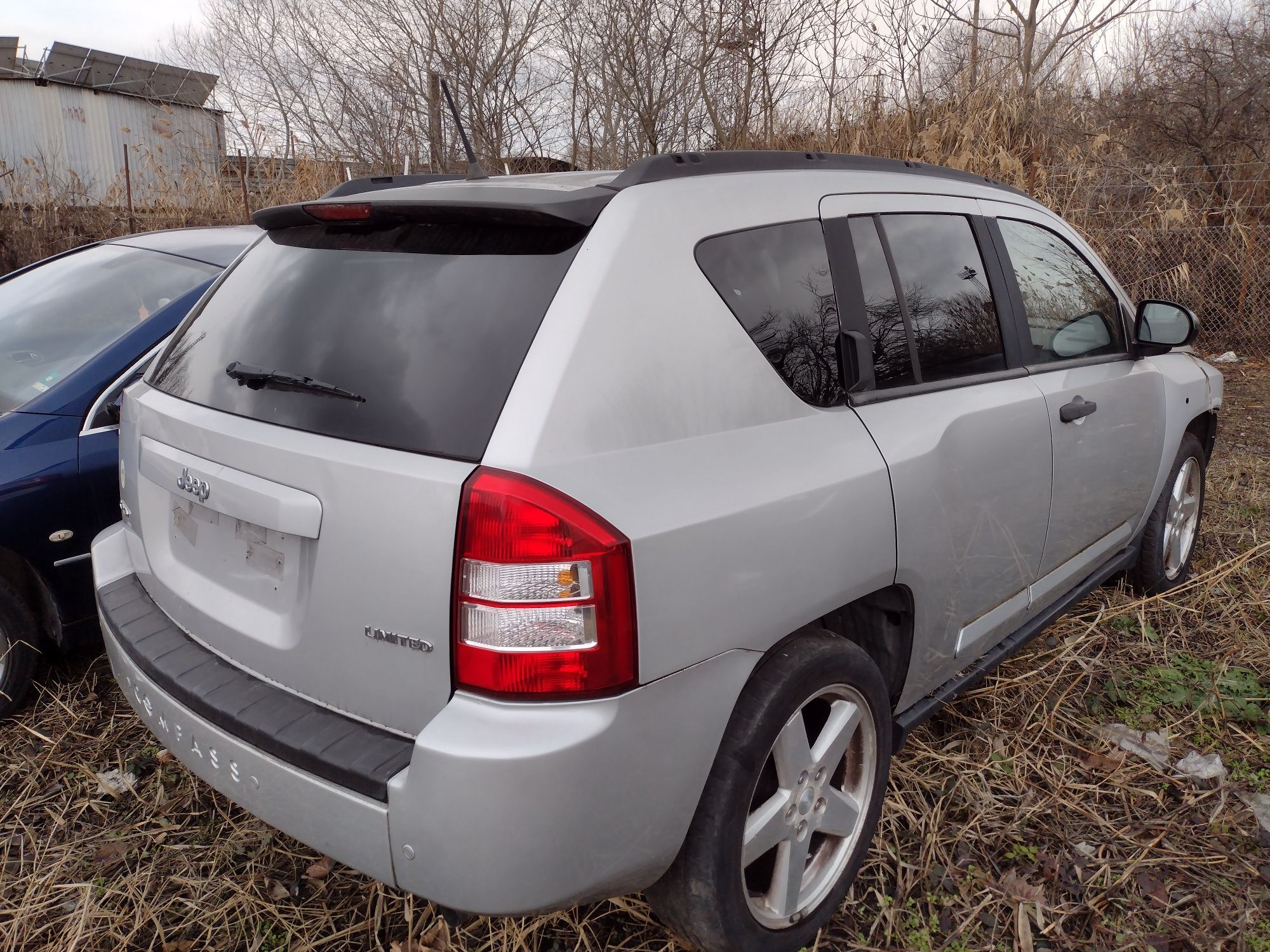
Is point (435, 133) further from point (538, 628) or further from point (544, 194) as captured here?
point (538, 628)

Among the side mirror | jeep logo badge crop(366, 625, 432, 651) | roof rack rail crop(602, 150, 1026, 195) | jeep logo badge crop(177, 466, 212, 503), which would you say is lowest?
jeep logo badge crop(366, 625, 432, 651)

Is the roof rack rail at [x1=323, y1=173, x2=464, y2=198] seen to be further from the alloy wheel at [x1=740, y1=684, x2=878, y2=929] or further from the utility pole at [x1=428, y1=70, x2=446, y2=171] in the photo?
the utility pole at [x1=428, y1=70, x2=446, y2=171]

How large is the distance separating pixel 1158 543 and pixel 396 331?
3.57m

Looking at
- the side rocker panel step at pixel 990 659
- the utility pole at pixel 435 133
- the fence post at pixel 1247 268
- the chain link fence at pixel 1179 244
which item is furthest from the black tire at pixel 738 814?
the utility pole at pixel 435 133

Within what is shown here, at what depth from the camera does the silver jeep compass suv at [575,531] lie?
156 cm

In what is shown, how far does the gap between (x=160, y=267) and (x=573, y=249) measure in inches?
110

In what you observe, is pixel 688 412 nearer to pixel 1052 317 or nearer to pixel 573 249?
pixel 573 249

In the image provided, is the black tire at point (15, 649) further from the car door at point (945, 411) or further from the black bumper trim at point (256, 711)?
the car door at point (945, 411)

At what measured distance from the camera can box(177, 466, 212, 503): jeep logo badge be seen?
194cm

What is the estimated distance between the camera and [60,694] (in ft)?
10.3

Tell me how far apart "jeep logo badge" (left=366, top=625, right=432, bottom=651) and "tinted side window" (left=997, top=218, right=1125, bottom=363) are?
7.39ft

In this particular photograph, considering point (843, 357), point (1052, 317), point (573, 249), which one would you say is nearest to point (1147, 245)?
point (1052, 317)

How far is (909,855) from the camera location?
8.19 ft

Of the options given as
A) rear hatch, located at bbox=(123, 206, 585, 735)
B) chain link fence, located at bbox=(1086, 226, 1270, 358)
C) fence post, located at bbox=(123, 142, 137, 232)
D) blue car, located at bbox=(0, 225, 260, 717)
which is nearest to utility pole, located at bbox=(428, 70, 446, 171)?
fence post, located at bbox=(123, 142, 137, 232)
